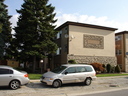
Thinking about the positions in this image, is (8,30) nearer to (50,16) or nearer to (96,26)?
(50,16)

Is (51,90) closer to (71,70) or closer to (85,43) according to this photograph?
(71,70)

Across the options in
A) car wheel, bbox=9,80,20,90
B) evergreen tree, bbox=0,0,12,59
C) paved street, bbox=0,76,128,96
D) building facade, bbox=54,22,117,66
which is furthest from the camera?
building facade, bbox=54,22,117,66

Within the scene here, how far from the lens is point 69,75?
11133mm

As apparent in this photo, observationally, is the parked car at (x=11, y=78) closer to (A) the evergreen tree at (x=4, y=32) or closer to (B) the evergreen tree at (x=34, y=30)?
(B) the evergreen tree at (x=34, y=30)

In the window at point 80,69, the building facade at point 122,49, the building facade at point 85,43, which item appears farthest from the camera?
the building facade at point 122,49

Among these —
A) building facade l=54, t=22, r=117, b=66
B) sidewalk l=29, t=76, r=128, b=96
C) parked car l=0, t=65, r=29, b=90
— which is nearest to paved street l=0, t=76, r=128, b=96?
sidewalk l=29, t=76, r=128, b=96

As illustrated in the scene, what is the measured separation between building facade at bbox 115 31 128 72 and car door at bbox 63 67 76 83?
62.8 feet

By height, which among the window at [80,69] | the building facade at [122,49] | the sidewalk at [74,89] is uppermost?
the building facade at [122,49]

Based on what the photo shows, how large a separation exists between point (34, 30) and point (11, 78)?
13.4 meters

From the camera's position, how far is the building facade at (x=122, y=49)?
27.7 metres

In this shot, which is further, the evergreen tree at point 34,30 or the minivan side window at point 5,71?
the evergreen tree at point 34,30

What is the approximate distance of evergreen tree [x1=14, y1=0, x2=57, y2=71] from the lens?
21609 mm

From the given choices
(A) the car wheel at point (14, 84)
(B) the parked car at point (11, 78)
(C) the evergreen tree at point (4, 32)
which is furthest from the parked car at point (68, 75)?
(C) the evergreen tree at point (4, 32)

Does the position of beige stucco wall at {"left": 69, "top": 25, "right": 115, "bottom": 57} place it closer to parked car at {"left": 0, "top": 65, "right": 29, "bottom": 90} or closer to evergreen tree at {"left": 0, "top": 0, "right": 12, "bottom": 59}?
evergreen tree at {"left": 0, "top": 0, "right": 12, "bottom": 59}
